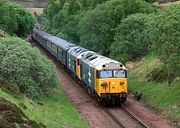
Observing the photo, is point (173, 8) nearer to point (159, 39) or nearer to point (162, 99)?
point (159, 39)

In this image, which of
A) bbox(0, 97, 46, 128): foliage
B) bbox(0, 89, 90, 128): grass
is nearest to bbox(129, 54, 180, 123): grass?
bbox(0, 89, 90, 128): grass

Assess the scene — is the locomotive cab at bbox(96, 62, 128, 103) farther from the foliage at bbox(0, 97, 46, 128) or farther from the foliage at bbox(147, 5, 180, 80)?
the foliage at bbox(0, 97, 46, 128)

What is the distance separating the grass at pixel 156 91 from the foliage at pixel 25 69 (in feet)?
24.7

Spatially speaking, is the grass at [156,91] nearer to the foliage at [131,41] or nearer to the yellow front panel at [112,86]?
the yellow front panel at [112,86]

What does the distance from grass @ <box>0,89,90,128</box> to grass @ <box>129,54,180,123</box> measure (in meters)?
5.73

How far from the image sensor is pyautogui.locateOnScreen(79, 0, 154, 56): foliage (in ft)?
183

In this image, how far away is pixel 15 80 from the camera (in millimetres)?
29500

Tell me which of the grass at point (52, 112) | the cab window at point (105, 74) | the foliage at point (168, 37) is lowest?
the grass at point (52, 112)

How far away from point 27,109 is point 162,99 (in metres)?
11.8

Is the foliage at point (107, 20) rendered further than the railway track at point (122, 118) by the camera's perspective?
Yes

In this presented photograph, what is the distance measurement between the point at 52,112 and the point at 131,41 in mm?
23262

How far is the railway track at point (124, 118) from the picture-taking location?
25859 mm

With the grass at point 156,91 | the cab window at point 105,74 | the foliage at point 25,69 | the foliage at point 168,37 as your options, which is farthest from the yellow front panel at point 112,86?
the foliage at point 25,69

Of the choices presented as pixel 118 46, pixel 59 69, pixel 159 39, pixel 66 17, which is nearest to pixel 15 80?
pixel 159 39
